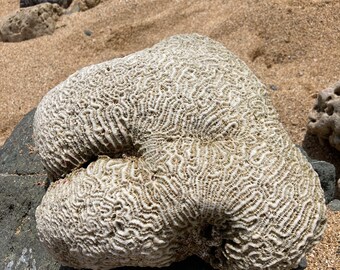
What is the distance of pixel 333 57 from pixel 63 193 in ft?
10.9

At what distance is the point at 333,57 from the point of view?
464 cm

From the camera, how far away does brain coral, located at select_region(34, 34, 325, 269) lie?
2.19m

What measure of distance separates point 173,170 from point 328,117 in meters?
2.02

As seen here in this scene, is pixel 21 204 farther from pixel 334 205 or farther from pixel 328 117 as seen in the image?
pixel 328 117

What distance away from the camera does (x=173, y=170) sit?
87.2 inches

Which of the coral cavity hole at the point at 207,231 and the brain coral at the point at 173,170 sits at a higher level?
the brain coral at the point at 173,170

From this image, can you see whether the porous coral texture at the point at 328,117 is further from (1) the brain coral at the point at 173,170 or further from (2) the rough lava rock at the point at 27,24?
(2) the rough lava rock at the point at 27,24

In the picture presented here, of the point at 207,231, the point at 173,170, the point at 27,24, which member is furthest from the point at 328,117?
the point at 27,24

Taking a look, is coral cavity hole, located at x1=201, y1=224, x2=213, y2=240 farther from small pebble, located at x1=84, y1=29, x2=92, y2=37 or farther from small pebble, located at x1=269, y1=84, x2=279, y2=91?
small pebble, located at x1=84, y1=29, x2=92, y2=37

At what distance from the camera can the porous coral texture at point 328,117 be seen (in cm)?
369

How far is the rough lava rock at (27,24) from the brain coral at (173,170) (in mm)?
3928

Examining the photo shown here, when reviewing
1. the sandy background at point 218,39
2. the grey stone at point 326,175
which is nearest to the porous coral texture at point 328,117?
the sandy background at point 218,39

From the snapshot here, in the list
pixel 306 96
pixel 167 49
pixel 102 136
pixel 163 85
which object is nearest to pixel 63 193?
pixel 102 136

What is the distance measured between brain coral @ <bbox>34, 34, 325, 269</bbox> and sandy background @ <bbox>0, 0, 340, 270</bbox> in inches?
75.7
